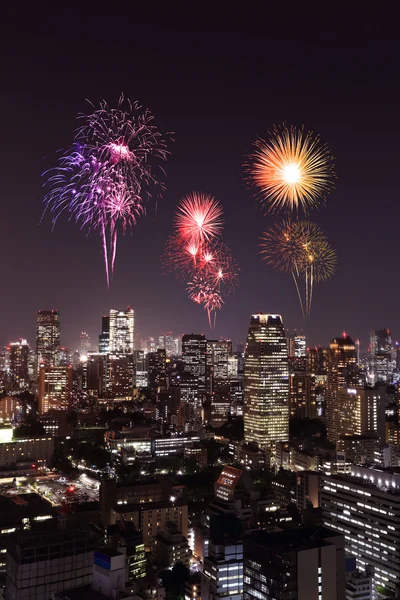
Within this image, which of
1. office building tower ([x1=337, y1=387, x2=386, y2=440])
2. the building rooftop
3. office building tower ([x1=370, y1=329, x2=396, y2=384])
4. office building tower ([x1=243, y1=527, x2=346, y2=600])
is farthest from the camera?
office building tower ([x1=370, y1=329, x2=396, y2=384])

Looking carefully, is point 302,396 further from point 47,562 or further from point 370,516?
point 47,562

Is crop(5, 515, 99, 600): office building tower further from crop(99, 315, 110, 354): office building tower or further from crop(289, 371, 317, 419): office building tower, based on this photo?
crop(99, 315, 110, 354): office building tower

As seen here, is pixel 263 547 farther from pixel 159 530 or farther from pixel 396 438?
pixel 396 438

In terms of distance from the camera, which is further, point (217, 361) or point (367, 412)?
point (217, 361)

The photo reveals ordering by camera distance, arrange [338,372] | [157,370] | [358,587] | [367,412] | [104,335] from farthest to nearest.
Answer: [104,335] → [157,370] → [338,372] → [367,412] → [358,587]

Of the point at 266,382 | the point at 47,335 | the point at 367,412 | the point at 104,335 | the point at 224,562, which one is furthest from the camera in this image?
the point at 104,335

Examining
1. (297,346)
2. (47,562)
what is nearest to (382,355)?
(297,346)

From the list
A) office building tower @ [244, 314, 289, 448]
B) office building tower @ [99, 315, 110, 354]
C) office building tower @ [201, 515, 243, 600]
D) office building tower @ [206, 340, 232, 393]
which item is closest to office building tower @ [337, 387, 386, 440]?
office building tower @ [244, 314, 289, 448]
